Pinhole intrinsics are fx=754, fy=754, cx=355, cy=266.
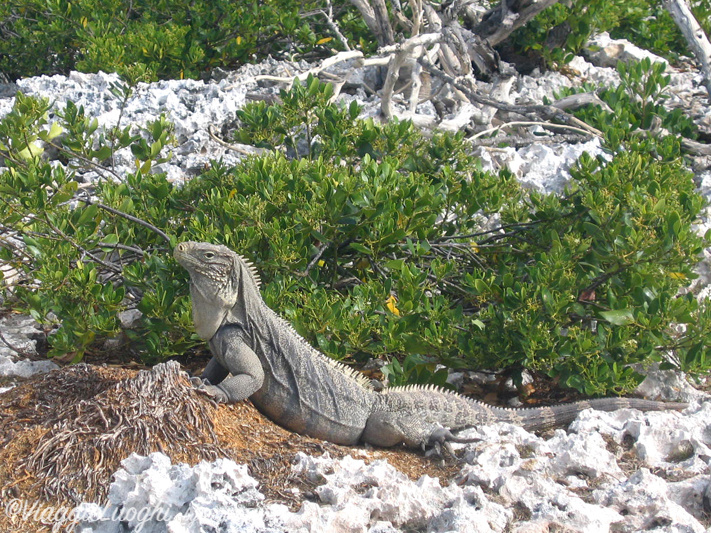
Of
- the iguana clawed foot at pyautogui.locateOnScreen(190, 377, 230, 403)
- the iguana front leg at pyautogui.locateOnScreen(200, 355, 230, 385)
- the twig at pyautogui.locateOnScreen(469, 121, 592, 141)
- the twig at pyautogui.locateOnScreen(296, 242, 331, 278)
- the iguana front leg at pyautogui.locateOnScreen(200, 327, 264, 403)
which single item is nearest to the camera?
the iguana clawed foot at pyautogui.locateOnScreen(190, 377, 230, 403)

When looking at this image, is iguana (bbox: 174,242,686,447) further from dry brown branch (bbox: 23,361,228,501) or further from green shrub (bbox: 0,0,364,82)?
green shrub (bbox: 0,0,364,82)

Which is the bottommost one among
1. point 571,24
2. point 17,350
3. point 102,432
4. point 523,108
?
point 17,350

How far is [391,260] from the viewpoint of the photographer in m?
4.50

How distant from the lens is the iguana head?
349 cm

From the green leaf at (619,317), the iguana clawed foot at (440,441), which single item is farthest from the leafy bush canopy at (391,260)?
the iguana clawed foot at (440,441)

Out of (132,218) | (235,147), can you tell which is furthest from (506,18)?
(132,218)

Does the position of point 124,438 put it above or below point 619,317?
below

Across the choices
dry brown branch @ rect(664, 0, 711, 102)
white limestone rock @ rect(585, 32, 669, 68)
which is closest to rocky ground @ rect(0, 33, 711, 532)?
dry brown branch @ rect(664, 0, 711, 102)

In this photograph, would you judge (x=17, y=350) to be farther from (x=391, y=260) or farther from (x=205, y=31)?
(x=205, y=31)

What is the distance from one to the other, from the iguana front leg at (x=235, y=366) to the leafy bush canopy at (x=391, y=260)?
0.47 m

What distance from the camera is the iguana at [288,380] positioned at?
11.7 feet

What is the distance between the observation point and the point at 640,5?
1029cm

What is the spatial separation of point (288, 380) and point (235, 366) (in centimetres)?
30

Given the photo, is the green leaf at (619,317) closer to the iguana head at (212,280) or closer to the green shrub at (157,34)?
the iguana head at (212,280)
